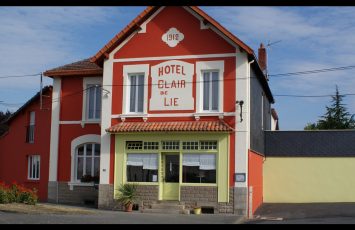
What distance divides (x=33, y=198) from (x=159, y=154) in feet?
19.2

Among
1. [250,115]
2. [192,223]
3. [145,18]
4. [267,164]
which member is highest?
[145,18]

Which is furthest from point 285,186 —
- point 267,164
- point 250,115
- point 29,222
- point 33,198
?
point 29,222

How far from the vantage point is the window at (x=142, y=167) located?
22.7m

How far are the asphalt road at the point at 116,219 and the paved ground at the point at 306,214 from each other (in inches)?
57.0

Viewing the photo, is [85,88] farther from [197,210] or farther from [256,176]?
[256,176]

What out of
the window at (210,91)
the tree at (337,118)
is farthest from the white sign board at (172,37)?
the tree at (337,118)

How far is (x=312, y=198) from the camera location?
89.4ft

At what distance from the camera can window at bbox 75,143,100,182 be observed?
83.9 feet

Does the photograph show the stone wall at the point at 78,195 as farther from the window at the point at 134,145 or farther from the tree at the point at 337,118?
the tree at the point at 337,118

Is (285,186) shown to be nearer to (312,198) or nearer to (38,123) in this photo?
(312,198)

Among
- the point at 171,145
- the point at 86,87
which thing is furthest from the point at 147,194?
the point at 86,87

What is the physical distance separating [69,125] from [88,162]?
2083 millimetres

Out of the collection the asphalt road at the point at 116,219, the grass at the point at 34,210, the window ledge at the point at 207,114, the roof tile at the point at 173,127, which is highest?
the window ledge at the point at 207,114

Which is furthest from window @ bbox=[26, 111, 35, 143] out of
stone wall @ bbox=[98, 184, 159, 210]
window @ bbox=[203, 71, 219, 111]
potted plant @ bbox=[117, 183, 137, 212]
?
window @ bbox=[203, 71, 219, 111]
